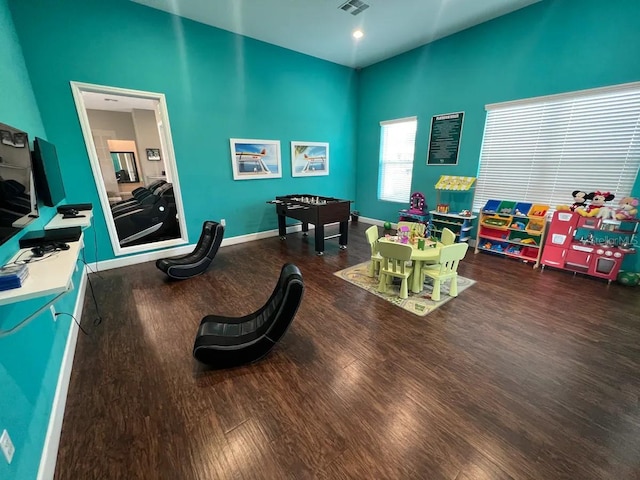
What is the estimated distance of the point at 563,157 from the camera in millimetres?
3721

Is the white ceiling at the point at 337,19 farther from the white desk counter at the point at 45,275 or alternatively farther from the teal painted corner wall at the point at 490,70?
the white desk counter at the point at 45,275

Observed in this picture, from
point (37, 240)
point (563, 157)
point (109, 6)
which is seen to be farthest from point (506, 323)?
point (109, 6)

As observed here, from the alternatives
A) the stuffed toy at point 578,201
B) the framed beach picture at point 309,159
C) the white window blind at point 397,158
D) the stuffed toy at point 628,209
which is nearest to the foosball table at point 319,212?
the framed beach picture at point 309,159

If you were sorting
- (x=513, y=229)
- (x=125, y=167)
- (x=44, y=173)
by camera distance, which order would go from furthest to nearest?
(x=125, y=167) → (x=513, y=229) → (x=44, y=173)

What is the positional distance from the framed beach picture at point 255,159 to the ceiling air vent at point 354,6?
7.89ft

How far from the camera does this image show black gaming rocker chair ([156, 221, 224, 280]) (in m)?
3.46

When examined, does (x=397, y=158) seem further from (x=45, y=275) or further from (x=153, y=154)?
(x=153, y=154)

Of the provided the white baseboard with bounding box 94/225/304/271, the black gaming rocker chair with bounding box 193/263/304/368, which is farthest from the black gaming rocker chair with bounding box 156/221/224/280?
the black gaming rocker chair with bounding box 193/263/304/368

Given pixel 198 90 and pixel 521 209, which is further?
pixel 198 90

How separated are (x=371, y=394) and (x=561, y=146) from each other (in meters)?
4.44

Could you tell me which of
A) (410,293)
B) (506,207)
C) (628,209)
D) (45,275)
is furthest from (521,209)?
(45,275)

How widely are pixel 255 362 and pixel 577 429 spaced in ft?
7.24

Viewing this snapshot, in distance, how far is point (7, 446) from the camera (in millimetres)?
1068

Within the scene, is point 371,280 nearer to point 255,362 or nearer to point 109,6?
point 255,362
